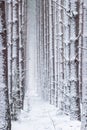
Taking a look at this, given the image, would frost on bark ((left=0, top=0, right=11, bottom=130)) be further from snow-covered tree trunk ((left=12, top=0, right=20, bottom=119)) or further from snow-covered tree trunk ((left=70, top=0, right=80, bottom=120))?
snow-covered tree trunk ((left=12, top=0, right=20, bottom=119))

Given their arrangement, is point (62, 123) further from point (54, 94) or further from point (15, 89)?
point (54, 94)

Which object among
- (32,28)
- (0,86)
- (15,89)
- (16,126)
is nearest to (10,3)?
(15,89)

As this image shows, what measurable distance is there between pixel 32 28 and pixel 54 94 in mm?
38403

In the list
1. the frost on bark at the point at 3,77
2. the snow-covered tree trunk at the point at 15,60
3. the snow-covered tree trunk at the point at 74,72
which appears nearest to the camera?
the frost on bark at the point at 3,77

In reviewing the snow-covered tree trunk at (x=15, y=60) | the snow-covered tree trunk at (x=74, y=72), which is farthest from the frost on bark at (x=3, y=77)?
the snow-covered tree trunk at (x=15, y=60)

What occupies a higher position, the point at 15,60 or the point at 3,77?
the point at 3,77

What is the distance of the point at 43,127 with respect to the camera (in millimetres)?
9898

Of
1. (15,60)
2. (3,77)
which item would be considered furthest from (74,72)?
(3,77)

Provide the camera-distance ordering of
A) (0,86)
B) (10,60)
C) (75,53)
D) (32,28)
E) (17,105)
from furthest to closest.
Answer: (32,28), (10,60), (17,105), (75,53), (0,86)

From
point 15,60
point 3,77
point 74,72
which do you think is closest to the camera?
point 3,77

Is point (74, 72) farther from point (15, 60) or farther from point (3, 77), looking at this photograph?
point (3, 77)

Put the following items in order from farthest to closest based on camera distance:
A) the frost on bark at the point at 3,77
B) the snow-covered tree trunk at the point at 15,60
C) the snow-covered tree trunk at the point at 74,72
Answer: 1. the snow-covered tree trunk at the point at 15,60
2. the snow-covered tree trunk at the point at 74,72
3. the frost on bark at the point at 3,77

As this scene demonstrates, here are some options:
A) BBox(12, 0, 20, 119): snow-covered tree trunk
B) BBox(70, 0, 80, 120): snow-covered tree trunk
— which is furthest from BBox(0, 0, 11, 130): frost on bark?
BBox(12, 0, 20, 119): snow-covered tree trunk

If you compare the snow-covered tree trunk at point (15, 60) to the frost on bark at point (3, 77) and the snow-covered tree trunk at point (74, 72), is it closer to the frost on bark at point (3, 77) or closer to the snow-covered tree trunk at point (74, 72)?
the snow-covered tree trunk at point (74, 72)
